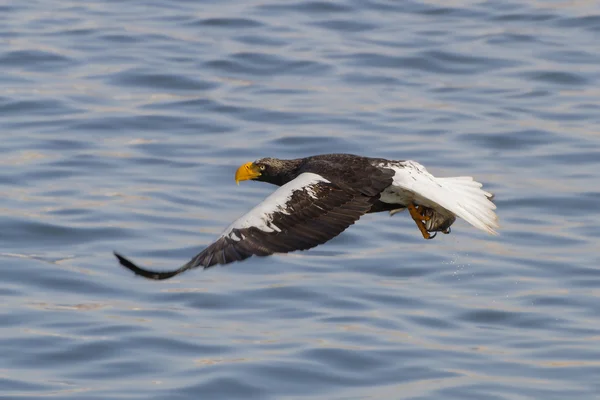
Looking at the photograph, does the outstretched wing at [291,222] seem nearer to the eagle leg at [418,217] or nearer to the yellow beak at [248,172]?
the eagle leg at [418,217]

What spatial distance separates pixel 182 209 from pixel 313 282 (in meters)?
2.23

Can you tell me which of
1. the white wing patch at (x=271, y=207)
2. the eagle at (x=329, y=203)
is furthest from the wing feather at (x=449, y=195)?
the white wing patch at (x=271, y=207)

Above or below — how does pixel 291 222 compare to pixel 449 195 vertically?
below

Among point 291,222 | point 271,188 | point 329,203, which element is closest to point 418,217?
point 329,203

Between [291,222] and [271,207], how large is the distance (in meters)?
0.16

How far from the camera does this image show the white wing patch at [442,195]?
10273 millimetres

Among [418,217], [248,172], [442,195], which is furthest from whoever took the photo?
[248,172]

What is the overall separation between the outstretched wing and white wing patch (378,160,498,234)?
29 cm

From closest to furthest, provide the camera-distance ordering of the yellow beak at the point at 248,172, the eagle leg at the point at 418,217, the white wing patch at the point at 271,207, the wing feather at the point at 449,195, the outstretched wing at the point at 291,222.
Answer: the outstretched wing at the point at 291,222 → the white wing patch at the point at 271,207 → the wing feather at the point at 449,195 → the eagle leg at the point at 418,217 → the yellow beak at the point at 248,172

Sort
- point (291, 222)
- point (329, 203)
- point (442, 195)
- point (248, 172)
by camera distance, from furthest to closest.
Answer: point (248, 172) → point (442, 195) → point (329, 203) → point (291, 222)

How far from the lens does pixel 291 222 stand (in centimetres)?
969

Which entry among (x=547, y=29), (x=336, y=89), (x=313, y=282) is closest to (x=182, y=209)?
(x=313, y=282)

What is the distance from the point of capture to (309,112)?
18703 mm

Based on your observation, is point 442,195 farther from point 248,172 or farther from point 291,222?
point 248,172
